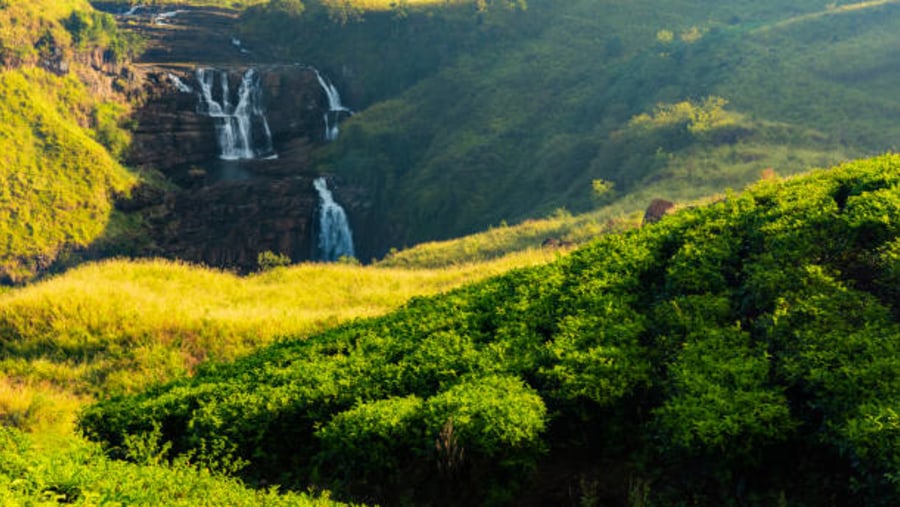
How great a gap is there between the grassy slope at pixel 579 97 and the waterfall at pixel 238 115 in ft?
26.5

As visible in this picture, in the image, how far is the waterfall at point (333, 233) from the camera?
5678 centimetres

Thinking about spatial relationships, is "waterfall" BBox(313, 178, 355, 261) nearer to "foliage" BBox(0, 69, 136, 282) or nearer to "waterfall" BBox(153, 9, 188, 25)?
"foliage" BBox(0, 69, 136, 282)

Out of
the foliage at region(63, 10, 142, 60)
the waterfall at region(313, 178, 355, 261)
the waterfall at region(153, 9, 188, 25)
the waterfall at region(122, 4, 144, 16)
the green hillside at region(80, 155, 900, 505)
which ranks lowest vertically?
the waterfall at region(313, 178, 355, 261)

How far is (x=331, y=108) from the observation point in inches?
2773

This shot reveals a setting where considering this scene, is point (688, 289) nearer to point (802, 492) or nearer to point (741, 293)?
point (741, 293)

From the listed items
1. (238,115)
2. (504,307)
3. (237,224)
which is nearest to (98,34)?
(238,115)

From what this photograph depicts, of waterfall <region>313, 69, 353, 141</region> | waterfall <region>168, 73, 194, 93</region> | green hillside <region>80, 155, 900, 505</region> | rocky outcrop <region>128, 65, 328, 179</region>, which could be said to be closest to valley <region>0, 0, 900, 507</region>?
green hillside <region>80, 155, 900, 505</region>

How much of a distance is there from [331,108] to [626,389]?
6765 centimetres

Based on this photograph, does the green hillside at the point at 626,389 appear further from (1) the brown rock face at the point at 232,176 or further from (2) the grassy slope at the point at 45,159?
(1) the brown rock face at the point at 232,176

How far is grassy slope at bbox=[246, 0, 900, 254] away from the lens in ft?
131

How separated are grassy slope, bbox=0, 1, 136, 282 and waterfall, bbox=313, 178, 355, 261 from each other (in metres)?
17.3

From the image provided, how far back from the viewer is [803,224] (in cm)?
881

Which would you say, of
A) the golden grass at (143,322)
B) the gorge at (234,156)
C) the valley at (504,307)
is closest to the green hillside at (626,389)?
the valley at (504,307)

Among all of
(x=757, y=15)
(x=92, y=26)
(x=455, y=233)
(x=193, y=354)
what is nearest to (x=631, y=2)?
(x=757, y=15)
